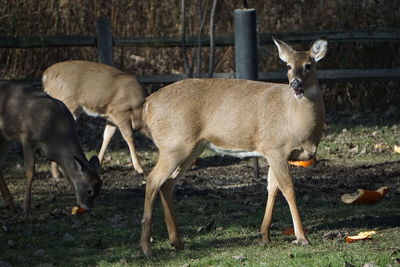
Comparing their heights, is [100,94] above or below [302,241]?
above

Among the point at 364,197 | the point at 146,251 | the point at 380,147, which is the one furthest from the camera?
the point at 380,147

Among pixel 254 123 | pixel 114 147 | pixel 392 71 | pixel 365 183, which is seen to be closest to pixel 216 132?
pixel 254 123

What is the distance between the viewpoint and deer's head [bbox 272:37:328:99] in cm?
805

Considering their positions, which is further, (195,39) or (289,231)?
(195,39)

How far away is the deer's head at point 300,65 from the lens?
8047 millimetres

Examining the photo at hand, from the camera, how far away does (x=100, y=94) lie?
43.2 ft

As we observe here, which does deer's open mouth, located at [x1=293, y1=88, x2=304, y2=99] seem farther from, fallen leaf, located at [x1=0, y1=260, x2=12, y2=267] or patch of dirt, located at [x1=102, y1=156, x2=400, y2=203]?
fallen leaf, located at [x1=0, y1=260, x2=12, y2=267]

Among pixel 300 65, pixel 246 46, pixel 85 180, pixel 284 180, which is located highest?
pixel 300 65

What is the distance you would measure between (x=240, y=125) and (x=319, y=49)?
0.97m

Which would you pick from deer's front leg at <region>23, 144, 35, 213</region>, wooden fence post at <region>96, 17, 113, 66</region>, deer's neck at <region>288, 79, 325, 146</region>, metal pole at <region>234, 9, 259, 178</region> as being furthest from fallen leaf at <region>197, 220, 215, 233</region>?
wooden fence post at <region>96, 17, 113, 66</region>

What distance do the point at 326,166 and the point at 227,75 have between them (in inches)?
143

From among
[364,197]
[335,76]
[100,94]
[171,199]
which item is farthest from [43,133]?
[335,76]

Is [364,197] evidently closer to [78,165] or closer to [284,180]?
[284,180]

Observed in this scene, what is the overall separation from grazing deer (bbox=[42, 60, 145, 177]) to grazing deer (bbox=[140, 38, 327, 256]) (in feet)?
15.2
